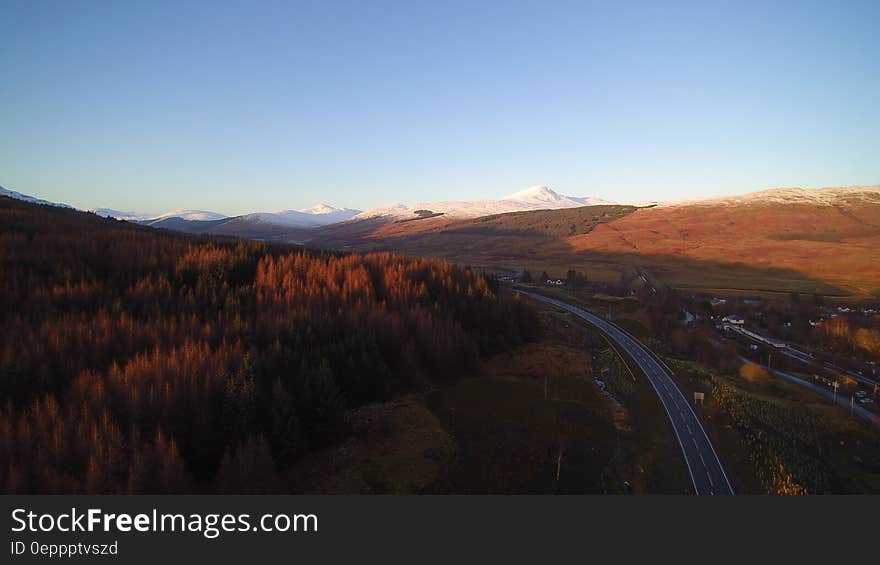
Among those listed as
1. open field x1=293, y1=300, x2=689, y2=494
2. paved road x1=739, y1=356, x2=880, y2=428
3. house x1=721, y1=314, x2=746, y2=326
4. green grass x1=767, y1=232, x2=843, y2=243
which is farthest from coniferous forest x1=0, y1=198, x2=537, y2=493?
green grass x1=767, y1=232, x2=843, y2=243

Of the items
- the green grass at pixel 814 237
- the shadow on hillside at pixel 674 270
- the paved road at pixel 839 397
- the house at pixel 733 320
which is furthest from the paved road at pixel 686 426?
the green grass at pixel 814 237

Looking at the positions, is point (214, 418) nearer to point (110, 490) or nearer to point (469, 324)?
point (110, 490)

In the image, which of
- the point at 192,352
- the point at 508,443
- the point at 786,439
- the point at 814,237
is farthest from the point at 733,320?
the point at 814,237

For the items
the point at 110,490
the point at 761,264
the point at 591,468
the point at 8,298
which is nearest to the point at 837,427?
the point at 591,468

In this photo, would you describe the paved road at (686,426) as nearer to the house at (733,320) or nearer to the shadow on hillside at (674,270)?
the house at (733,320)

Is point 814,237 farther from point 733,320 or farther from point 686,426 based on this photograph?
point 686,426

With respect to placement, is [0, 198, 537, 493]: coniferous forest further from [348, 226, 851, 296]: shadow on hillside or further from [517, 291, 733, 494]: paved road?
[348, 226, 851, 296]: shadow on hillside
